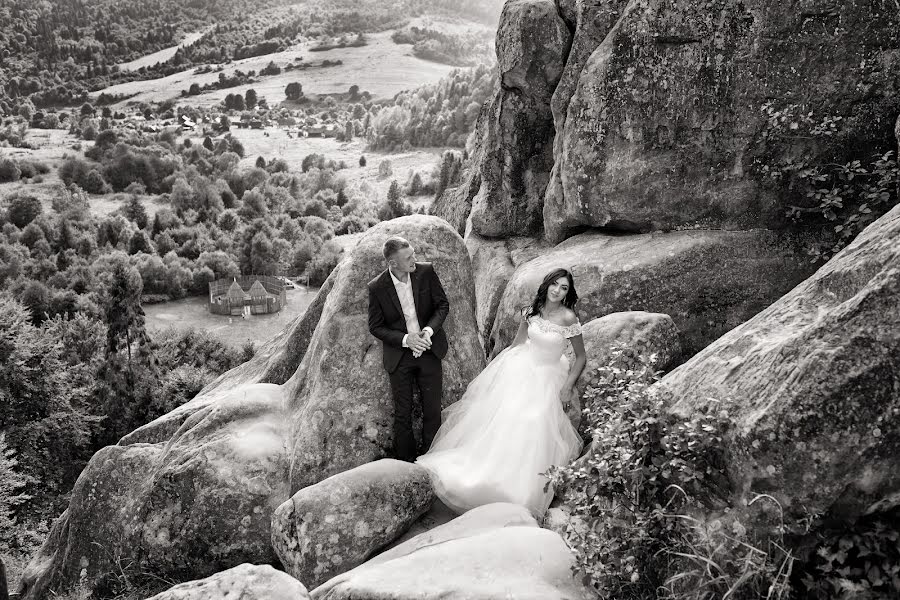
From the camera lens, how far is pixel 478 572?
622 centimetres

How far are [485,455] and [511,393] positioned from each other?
873mm

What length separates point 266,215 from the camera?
11412 cm

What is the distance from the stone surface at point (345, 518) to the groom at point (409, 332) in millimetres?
1278

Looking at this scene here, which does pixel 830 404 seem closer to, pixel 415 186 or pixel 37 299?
pixel 37 299

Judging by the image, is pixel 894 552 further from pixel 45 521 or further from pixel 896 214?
pixel 45 521

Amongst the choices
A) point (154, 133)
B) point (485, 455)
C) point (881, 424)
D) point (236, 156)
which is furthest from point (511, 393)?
point (154, 133)

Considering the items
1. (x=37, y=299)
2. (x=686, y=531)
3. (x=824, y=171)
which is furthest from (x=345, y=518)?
(x=37, y=299)

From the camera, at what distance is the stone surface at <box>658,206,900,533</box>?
17.4 ft

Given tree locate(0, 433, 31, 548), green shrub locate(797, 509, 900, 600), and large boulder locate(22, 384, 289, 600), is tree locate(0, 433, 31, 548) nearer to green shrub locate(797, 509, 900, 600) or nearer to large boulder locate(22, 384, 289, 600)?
large boulder locate(22, 384, 289, 600)

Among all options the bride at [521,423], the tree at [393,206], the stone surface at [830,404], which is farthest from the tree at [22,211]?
the stone surface at [830,404]

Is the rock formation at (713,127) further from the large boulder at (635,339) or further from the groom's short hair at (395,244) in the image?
the groom's short hair at (395,244)

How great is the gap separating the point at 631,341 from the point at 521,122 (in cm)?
757

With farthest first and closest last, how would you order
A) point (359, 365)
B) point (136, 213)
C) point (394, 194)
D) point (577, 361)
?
1. point (394, 194)
2. point (136, 213)
3. point (359, 365)
4. point (577, 361)

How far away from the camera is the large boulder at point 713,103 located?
428 inches
